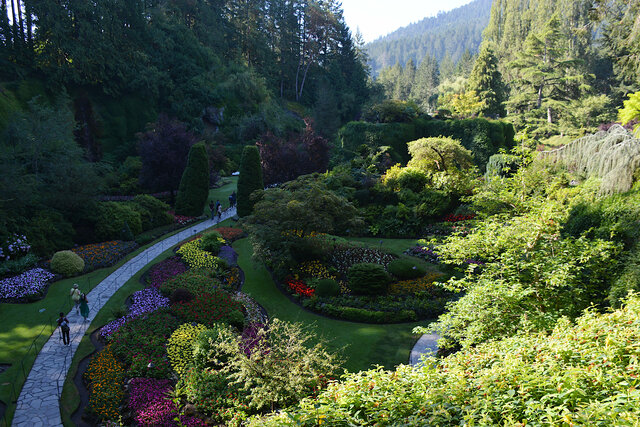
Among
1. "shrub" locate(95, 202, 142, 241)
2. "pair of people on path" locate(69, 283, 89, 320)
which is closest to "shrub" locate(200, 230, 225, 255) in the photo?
"shrub" locate(95, 202, 142, 241)

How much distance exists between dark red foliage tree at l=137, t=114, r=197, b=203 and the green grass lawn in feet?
47.4

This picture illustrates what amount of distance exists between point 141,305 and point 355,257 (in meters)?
9.55

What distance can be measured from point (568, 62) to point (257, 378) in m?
50.6

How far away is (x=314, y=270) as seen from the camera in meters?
17.0

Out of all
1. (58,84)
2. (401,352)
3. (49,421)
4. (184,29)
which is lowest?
(401,352)

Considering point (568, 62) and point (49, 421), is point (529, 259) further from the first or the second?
point (568, 62)

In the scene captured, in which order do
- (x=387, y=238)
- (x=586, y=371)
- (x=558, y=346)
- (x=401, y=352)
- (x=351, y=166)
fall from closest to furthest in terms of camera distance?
1. (x=586, y=371)
2. (x=558, y=346)
3. (x=401, y=352)
4. (x=387, y=238)
5. (x=351, y=166)

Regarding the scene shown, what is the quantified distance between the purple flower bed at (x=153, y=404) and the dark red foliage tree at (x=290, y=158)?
69.3 feet

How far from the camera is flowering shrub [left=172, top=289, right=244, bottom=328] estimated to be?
12.8 meters

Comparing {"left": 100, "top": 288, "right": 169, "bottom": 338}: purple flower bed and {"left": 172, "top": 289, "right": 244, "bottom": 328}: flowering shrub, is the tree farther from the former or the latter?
{"left": 100, "top": 288, "right": 169, "bottom": 338}: purple flower bed

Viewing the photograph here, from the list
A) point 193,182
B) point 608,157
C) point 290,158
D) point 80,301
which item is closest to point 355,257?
point 608,157

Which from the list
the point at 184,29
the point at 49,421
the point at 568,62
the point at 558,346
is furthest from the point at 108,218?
the point at 568,62

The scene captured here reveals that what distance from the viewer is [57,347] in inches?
470

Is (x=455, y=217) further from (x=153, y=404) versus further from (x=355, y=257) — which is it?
(x=153, y=404)
